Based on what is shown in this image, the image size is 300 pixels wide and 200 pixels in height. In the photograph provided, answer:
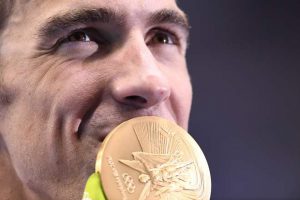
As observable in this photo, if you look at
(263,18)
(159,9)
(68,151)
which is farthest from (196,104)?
(68,151)

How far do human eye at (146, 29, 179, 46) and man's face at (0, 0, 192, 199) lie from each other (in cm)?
6

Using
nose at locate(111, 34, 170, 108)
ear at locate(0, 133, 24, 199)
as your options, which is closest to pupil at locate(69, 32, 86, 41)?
nose at locate(111, 34, 170, 108)

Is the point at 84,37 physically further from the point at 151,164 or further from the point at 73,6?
the point at 151,164

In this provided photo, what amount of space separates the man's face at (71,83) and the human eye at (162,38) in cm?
6

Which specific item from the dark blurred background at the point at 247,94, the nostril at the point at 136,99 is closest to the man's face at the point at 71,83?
the nostril at the point at 136,99

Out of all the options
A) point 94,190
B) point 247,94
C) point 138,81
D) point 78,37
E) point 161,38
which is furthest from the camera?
point 247,94

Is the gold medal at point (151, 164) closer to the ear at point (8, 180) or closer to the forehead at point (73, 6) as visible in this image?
the forehead at point (73, 6)

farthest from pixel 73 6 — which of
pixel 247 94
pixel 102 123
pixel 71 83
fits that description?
pixel 247 94

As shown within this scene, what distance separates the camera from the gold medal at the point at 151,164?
2.94 feet

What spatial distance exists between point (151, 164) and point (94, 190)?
14cm

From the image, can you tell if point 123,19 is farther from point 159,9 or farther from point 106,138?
point 106,138

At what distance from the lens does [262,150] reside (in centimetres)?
213

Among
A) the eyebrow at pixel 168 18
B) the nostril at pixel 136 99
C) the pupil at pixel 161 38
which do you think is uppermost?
the eyebrow at pixel 168 18

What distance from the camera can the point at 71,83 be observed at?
3.48ft
